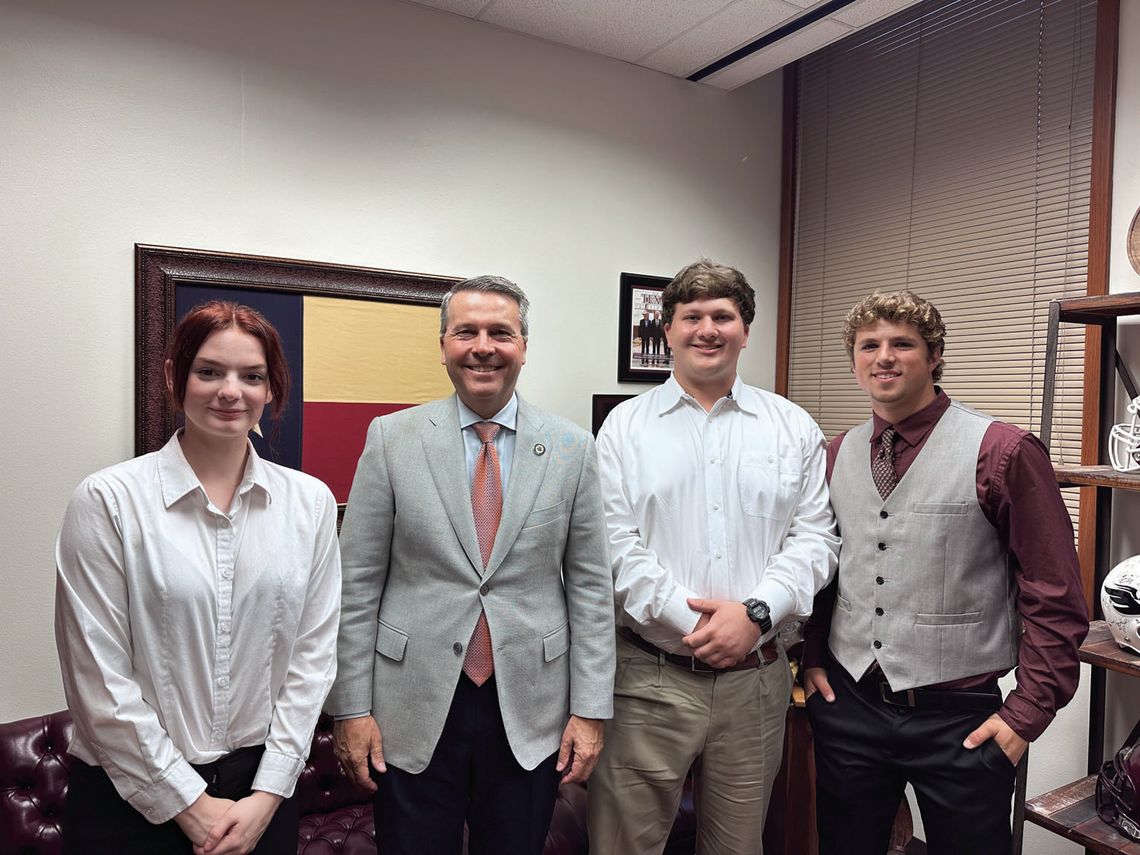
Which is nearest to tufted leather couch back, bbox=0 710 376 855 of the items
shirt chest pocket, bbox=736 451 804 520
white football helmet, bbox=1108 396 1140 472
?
shirt chest pocket, bbox=736 451 804 520

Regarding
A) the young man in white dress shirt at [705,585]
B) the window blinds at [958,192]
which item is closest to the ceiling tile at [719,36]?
the window blinds at [958,192]

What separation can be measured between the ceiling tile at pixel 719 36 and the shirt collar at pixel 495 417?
1.68 meters

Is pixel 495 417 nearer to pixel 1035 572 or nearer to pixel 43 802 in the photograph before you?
pixel 1035 572

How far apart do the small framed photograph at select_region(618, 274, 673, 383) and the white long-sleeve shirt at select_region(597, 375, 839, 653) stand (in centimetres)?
119

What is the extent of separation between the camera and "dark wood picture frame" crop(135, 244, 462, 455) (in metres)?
2.15

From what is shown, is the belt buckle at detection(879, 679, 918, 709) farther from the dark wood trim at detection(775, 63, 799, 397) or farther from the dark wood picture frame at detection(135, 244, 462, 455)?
the dark wood trim at detection(775, 63, 799, 397)

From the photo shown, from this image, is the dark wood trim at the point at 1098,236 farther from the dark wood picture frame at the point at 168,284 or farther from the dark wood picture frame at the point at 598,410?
the dark wood picture frame at the point at 168,284

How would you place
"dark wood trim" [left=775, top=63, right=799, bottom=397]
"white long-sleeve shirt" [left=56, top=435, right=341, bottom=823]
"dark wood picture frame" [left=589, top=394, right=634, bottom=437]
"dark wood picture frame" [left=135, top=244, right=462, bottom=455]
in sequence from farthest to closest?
"dark wood trim" [left=775, top=63, right=799, bottom=397] → "dark wood picture frame" [left=589, top=394, right=634, bottom=437] → "dark wood picture frame" [left=135, top=244, right=462, bottom=455] → "white long-sleeve shirt" [left=56, top=435, right=341, bottom=823]

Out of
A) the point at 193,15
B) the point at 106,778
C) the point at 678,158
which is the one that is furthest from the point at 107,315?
the point at 678,158

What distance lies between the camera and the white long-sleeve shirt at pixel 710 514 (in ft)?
5.61

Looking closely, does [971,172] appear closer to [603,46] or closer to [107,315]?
[603,46]

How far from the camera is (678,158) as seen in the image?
321 centimetres

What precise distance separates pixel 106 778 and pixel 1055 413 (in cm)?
272

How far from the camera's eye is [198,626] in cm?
125
